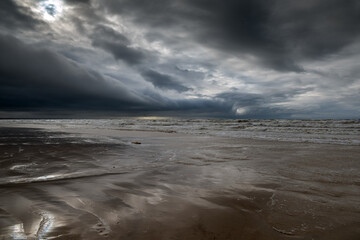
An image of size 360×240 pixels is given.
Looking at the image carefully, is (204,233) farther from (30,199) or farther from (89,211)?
(30,199)

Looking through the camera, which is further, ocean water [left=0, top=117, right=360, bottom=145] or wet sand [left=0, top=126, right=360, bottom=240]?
ocean water [left=0, top=117, right=360, bottom=145]

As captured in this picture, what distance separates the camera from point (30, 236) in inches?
56.7

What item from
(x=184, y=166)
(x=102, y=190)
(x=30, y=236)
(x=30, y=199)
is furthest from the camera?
(x=184, y=166)

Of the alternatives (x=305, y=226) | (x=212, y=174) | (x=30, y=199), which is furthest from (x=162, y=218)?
(x=212, y=174)

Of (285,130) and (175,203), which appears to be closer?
(175,203)

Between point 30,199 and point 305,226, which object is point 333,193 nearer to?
point 305,226

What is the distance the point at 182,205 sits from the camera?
2.21 meters

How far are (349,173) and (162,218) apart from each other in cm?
391

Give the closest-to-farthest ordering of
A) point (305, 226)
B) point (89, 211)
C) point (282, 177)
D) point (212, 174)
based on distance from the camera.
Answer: point (305, 226)
point (89, 211)
point (282, 177)
point (212, 174)

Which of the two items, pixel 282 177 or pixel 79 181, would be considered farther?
pixel 282 177

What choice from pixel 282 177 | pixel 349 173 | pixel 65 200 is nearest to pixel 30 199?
pixel 65 200

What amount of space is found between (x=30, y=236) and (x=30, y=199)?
900mm

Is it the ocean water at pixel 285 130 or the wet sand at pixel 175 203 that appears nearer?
the wet sand at pixel 175 203

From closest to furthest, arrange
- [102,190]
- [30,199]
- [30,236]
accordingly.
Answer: [30,236] < [30,199] < [102,190]
